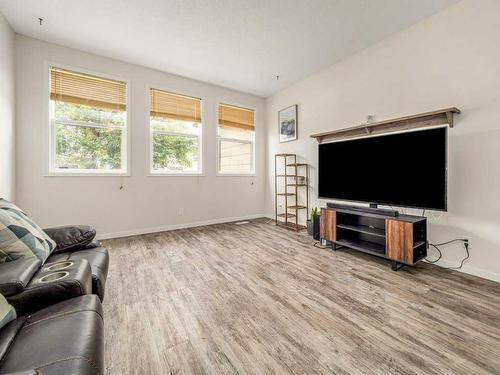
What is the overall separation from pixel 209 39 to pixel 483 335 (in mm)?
3842

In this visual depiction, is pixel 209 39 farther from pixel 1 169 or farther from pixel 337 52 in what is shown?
pixel 1 169

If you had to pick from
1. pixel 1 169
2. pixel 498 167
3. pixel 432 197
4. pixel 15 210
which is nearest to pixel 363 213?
pixel 432 197

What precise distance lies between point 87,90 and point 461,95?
4.72 meters

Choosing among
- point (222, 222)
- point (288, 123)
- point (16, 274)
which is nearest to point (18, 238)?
point (16, 274)

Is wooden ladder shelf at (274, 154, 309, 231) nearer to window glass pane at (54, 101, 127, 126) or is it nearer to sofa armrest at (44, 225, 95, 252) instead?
window glass pane at (54, 101, 127, 126)

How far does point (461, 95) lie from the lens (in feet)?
7.72

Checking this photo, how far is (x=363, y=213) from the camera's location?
270 cm

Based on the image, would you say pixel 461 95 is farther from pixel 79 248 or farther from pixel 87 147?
pixel 87 147

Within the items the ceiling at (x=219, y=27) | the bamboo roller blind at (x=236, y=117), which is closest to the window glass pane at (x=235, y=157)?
the bamboo roller blind at (x=236, y=117)

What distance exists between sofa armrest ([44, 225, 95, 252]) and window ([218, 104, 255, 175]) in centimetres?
298

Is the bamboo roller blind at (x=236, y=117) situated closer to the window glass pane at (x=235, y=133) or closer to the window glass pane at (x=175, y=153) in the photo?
the window glass pane at (x=235, y=133)

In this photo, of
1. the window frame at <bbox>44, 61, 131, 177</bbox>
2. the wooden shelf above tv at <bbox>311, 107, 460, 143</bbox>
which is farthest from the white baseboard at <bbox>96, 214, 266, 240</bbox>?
the wooden shelf above tv at <bbox>311, 107, 460, 143</bbox>

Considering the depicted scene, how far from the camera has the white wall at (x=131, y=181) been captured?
303 cm

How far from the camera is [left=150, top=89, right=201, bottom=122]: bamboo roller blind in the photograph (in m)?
3.94
